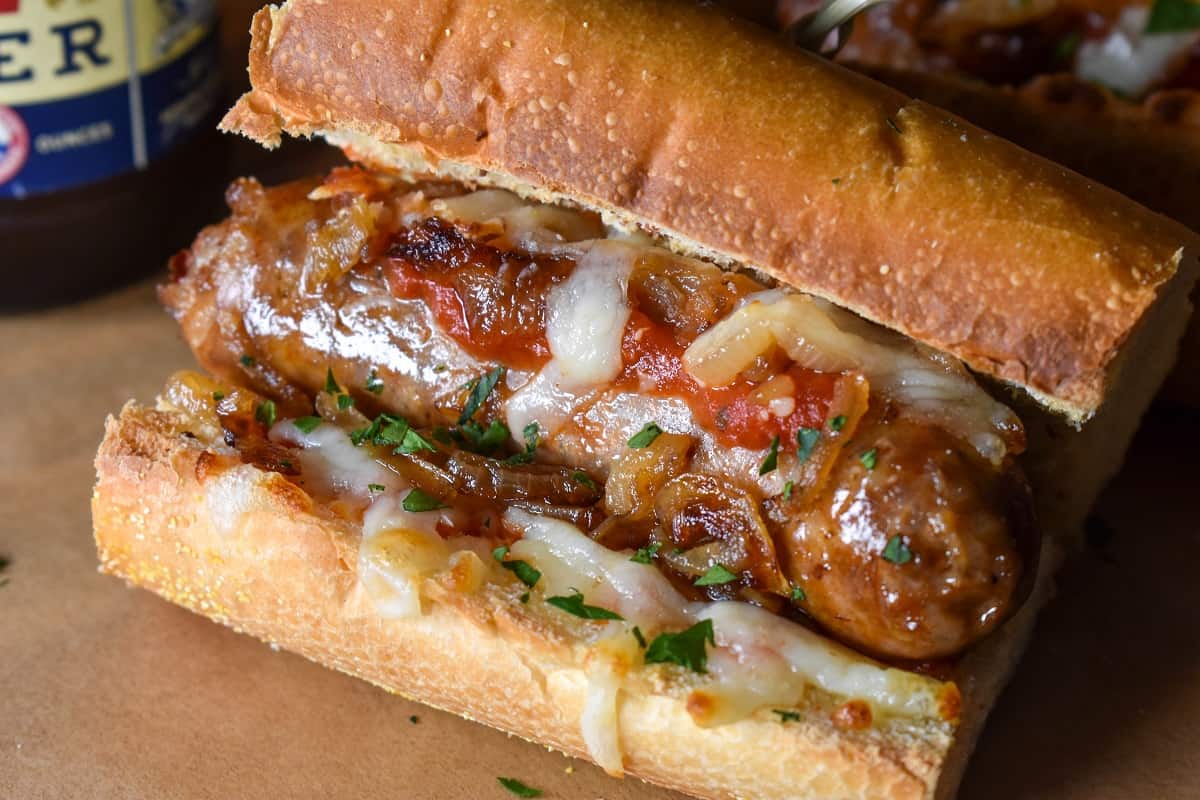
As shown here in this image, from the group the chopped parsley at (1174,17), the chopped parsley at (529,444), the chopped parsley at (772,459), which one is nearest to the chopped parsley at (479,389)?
the chopped parsley at (529,444)

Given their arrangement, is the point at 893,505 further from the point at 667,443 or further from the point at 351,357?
the point at 351,357

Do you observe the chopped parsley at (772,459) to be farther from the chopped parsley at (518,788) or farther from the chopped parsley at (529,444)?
the chopped parsley at (518,788)

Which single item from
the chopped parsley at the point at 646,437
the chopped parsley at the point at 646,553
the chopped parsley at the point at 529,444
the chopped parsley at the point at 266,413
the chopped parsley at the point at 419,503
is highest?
the chopped parsley at the point at 646,437

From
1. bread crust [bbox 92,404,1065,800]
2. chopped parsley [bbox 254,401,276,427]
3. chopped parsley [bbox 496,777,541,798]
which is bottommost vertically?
chopped parsley [bbox 496,777,541,798]

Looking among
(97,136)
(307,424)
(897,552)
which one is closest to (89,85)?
(97,136)

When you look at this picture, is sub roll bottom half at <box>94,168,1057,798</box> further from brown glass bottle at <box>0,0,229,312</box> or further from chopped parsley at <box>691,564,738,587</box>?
brown glass bottle at <box>0,0,229,312</box>

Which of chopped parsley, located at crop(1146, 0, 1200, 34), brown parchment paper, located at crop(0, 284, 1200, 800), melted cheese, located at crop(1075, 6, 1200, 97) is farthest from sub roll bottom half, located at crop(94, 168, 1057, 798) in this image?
chopped parsley, located at crop(1146, 0, 1200, 34)
